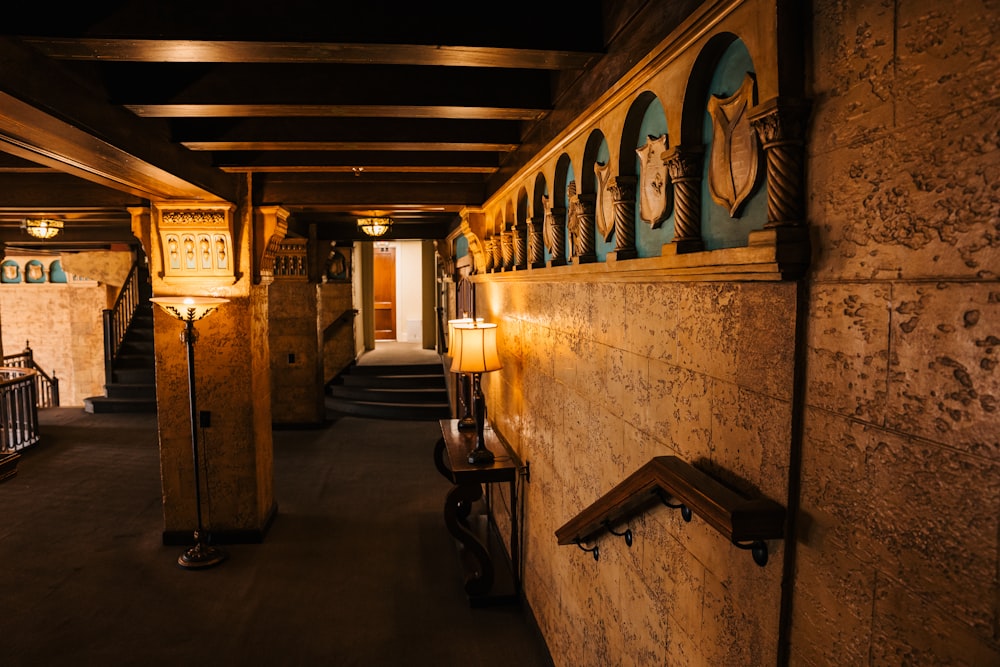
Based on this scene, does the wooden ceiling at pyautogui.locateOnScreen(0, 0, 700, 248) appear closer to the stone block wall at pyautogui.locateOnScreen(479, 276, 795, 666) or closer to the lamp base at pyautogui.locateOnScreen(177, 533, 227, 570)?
the stone block wall at pyautogui.locateOnScreen(479, 276, 795, 666)

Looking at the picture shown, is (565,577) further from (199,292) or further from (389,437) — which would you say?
(389,437)

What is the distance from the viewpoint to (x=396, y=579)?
441 centimetres

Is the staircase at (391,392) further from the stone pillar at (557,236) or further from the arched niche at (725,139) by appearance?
the arched niche at (725,139)

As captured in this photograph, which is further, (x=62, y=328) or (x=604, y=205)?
(x=62, y=328)

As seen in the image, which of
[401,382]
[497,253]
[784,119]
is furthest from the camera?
[401,382]

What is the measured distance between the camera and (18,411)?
776 cm

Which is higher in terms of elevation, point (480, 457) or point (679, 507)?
point (679, 507)

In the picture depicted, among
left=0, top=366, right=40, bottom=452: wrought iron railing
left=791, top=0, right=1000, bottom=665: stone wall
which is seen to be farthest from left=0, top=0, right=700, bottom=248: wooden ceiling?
left=0, top=366, right=40, bottom=452: wrought iron railing

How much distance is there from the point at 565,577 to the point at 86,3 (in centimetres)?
298

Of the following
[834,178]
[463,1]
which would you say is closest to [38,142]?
[463,1]

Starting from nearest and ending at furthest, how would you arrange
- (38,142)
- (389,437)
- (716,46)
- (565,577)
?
(716,46) < (38,142) < (565,577) < (389,437)

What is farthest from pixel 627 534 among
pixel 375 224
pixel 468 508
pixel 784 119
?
pixel 375 224

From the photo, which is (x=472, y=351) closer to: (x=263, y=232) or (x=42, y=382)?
(x=263, y=232)

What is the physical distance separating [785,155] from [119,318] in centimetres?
1233
